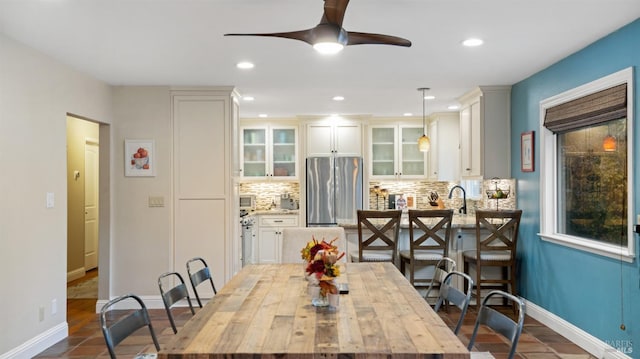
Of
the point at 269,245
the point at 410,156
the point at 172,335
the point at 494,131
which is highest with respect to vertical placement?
the point at 494,131

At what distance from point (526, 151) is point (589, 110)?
1176mm

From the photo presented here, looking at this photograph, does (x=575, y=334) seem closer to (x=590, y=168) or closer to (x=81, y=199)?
(x=590, y=168)

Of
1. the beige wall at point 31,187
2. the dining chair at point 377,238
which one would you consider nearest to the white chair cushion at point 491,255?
the dining chair at point 377,238

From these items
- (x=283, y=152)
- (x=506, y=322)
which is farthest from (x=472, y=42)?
(x=283, y=152)

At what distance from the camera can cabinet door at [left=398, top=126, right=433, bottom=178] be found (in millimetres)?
7914

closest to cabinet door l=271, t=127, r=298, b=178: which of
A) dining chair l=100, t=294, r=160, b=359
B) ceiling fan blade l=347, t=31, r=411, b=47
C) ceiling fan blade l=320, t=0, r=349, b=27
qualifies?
ceiling fan blade l=347, t=31, r=411, b=47

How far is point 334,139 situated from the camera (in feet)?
25.2

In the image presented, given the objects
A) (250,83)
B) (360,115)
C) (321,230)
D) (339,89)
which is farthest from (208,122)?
(360,115)

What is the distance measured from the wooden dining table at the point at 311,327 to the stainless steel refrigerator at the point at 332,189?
477cm

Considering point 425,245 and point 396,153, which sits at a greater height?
point 396,153

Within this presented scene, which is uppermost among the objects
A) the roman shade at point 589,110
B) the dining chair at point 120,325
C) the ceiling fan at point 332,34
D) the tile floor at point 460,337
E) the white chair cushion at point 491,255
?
the ceiling fan at point 332,34

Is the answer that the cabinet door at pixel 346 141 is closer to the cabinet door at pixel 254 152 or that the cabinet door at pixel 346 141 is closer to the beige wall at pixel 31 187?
the cabinet door at pixel 254 152

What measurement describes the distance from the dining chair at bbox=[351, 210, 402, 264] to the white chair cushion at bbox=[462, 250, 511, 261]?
79 cm

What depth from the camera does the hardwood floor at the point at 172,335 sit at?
3.73m
